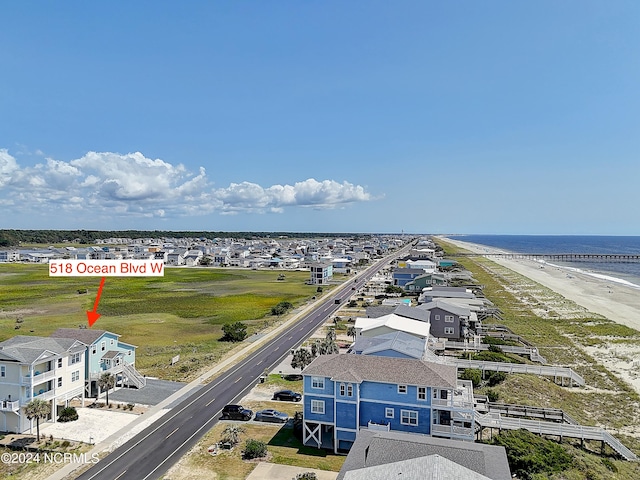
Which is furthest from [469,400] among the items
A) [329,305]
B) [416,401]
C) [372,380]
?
[329,305]

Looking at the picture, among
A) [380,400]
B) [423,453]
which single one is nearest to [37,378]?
[380,400]

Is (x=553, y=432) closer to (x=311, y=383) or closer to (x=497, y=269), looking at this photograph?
(x=311, y=383)

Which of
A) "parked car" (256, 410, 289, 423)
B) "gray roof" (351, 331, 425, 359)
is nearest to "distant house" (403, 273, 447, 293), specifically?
"gray roof" (351, 331, 425, 359)

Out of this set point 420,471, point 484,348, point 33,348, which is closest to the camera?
point 420,471

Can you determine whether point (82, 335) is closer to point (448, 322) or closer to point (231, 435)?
point (231, 435)

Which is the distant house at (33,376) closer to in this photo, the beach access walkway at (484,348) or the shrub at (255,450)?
the shrub at (255,450)

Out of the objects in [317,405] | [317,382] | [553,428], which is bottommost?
[553,428]
